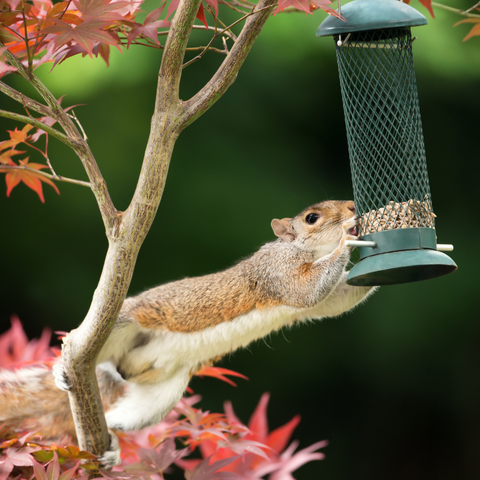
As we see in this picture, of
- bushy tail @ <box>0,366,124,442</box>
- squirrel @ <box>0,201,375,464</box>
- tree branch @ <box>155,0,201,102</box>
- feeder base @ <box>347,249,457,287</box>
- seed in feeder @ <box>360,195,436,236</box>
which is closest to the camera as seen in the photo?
tree branch @ <box>155,0,201,102</box>

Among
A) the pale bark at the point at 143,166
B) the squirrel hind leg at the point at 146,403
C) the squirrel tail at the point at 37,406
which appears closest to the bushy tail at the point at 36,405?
the squirrel tail at the point at 37,406

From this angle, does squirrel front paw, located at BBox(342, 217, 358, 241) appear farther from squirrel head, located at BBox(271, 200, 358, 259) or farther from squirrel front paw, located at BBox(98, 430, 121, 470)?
squirrel front paw, located at BBox(98, 430, 121, 470)

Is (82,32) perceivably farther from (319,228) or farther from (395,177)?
(319,228)

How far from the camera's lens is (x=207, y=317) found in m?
1.66

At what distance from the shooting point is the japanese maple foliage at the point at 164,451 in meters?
1.10

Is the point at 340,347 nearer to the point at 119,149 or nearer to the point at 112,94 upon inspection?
the point at 119,149

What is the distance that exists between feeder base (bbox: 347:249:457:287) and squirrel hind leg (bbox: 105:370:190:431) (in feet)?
2.23

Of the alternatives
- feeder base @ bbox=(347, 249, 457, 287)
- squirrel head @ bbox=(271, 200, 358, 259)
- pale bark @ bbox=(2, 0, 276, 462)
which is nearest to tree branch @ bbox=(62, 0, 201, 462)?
pale bark @ bbox=(2, 0, 276, 462)

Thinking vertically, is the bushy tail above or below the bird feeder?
below

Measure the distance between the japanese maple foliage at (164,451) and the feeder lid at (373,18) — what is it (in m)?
0.90

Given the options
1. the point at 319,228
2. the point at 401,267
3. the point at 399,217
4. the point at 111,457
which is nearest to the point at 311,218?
the point at 319,228

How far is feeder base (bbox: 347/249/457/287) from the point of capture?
1.13 metres

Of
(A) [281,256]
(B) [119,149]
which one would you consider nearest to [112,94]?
(B) [119,149]

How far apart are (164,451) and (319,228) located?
768 millimetres
